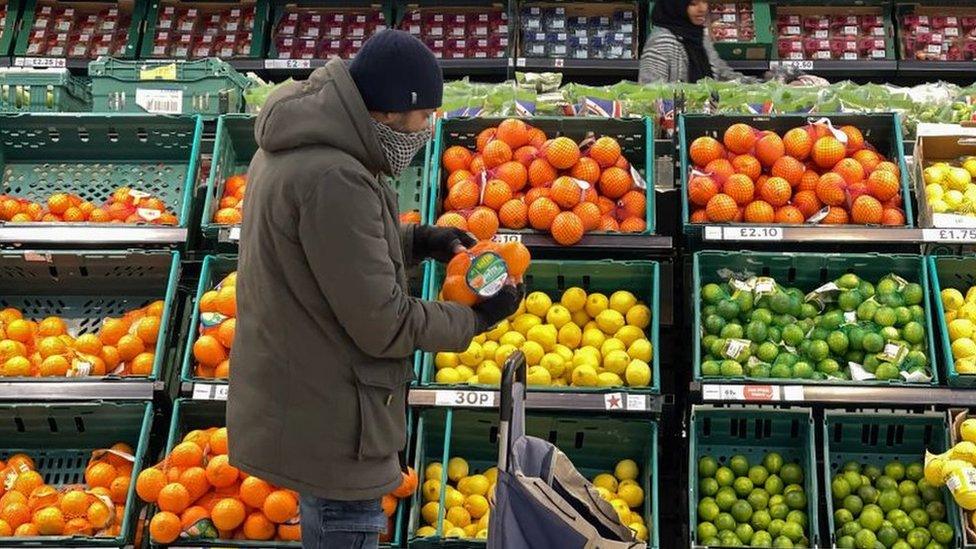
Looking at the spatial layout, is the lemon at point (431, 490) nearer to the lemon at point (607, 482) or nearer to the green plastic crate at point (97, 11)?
the lemon at point (607, 482)

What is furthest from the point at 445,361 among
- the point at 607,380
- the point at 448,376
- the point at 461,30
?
the point at 461,30

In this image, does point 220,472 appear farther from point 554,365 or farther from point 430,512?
point 554,365

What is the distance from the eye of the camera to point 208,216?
161 inches

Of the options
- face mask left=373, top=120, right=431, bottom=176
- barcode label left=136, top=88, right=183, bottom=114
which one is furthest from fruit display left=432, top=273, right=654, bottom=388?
barcode label left=136, top=88, right=183, bottom=114

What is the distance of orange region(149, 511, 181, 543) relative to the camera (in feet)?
11.5

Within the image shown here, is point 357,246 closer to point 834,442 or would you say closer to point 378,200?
point 378,200

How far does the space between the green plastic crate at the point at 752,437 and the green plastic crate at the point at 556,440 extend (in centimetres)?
15

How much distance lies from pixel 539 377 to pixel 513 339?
193mm

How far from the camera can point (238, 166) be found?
14.8 ft

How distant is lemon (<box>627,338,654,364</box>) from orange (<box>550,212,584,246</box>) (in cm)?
42

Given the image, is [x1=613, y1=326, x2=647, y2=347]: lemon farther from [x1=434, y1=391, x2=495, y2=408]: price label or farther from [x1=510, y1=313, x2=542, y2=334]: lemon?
[x1=434, y1=391, x2=495, y2=408]: price label

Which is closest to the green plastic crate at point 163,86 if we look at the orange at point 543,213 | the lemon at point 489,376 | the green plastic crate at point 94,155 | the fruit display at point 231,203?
the green plastic crate at point 94,155

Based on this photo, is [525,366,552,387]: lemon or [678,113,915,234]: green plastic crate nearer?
[525,366,552,387]: lemon

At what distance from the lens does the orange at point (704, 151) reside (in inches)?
161
